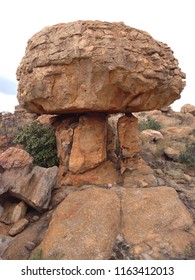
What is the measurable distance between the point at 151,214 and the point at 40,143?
13.3 feet

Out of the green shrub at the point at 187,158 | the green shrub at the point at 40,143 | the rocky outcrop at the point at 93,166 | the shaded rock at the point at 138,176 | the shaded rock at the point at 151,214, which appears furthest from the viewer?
the green shrub at the point at 187,158

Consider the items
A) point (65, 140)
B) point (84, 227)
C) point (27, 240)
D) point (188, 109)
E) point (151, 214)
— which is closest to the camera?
point (84, 227)

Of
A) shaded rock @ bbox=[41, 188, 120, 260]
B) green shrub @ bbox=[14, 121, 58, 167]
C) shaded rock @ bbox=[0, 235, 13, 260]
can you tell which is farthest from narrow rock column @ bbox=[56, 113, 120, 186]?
shaded rock @ bbox=[0, 235, 13, 260]

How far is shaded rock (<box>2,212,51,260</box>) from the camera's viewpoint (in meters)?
5.80

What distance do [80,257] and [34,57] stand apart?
484 centimetres

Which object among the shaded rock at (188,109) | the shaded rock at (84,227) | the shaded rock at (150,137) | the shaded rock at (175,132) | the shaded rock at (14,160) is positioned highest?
the shaded rock at (14,160)

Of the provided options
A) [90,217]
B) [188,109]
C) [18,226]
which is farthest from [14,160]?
[188,109]

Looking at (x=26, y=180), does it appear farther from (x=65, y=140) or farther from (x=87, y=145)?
(x=87, y=145)

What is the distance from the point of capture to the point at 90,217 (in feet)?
19.8

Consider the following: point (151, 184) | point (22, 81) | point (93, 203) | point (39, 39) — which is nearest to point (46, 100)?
point (22, 81)

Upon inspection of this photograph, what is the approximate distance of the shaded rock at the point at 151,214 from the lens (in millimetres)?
5984

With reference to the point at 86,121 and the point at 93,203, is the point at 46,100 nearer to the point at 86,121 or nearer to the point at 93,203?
the point at 86,121

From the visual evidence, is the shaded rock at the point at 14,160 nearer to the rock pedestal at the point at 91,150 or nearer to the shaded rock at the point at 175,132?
the rock pedestal at the point at 91,150

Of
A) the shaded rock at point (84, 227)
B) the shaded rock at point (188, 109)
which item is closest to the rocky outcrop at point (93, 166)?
the shaded rock at point (84, 227)
